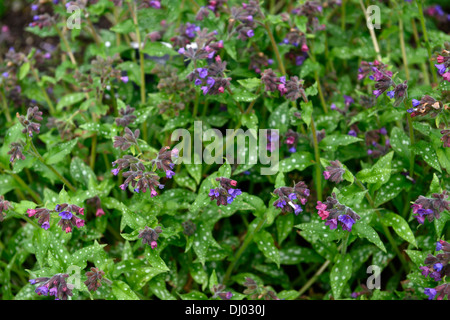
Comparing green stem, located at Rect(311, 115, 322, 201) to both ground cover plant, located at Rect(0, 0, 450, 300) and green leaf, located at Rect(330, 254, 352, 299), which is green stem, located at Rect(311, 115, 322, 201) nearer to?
ground cover plant, located at Rect(0, 0, 450, 300)

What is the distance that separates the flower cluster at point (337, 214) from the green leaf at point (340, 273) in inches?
23.4

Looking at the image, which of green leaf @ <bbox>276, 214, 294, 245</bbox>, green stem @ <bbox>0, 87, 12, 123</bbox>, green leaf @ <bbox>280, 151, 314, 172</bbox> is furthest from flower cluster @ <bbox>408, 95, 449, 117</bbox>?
green stem @ <bbox>0, 87, 12, 123</bbox>

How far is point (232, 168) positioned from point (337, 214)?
107 cm

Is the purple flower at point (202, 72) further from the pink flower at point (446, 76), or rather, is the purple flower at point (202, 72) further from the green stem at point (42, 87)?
the green stem at point (42, 87)

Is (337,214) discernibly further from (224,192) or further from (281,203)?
(224,192)

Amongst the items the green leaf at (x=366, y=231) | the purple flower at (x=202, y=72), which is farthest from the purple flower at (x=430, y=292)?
the purple flower at (x=202, y=72)

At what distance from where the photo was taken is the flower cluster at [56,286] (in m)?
2.75

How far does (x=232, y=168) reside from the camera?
12.0 feet

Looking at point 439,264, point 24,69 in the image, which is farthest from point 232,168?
point 24,69

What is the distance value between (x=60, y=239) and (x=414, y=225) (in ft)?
8.47

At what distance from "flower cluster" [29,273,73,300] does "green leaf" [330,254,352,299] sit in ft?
5.46

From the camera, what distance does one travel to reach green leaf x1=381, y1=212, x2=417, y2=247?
3.19 meters
